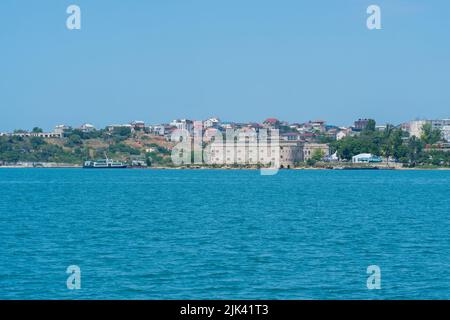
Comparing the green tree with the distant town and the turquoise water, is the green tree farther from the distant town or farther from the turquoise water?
the turquoise water

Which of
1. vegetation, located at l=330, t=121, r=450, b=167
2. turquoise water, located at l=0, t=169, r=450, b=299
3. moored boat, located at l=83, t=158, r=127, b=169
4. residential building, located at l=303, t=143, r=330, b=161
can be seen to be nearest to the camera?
turquoise water, located at l=0, t=169, r=450, b=299

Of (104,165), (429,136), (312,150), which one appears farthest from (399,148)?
(104,165)

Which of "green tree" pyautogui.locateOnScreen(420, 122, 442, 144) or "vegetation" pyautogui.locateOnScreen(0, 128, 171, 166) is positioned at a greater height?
"green tree" pyautogui.locateOnScreen(420, 122, 442, 144)

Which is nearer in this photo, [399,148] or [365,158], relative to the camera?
[399,148]

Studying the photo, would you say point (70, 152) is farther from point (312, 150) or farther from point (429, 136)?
point (429, 136)

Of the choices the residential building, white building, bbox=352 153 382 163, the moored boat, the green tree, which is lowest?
the moored boat

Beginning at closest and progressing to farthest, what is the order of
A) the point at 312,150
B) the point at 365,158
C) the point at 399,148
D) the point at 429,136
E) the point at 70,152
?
the point at 399,148
the point at 365,158
the point at 312,150
the point at 429,136
the point at 70,152

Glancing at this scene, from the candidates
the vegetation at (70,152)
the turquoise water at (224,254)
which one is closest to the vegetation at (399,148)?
the vegetation at (70,152)

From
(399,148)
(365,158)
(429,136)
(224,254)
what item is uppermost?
(429,136)

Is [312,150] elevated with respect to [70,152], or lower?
lower

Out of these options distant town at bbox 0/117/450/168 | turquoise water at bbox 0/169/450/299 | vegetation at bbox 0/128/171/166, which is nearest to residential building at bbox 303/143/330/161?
distant town at bbox 0/117/450/168

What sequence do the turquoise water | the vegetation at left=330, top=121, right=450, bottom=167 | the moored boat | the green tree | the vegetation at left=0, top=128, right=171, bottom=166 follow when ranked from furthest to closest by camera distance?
the vegetation at left=0, top=128, right=171, bottom=166, the moored boat, the green tree, the vegetation at left=330, top=121, right=450, bottom=167, the turquoise water
